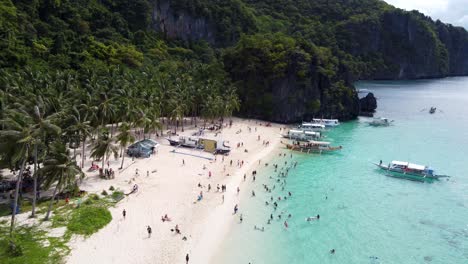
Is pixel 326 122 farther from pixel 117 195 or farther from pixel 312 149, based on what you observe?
pixel 117 195

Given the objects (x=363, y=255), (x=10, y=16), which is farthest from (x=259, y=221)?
(x=10, y=16)

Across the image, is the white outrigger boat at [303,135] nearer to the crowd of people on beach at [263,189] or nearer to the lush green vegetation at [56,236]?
the crowd of people on beach at [263,189]

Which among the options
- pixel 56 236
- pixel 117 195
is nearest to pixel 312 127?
pixel 117 195

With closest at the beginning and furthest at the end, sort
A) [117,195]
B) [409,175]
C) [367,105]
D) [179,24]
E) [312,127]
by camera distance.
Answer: [117,195], [409,175], [312,127], [367,105], [179,24]

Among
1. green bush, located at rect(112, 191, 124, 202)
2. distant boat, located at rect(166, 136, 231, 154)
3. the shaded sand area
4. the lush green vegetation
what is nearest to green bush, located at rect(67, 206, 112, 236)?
the lush green vegetation

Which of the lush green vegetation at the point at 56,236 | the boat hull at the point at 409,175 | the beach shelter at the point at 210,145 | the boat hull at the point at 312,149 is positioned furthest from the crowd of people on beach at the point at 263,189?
the boat hull at the point at 409,175

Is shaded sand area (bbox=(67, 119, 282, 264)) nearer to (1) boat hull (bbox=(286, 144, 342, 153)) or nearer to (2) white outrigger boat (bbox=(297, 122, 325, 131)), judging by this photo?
(1) boat hull (bbox=(286, 144, 342, 153))
